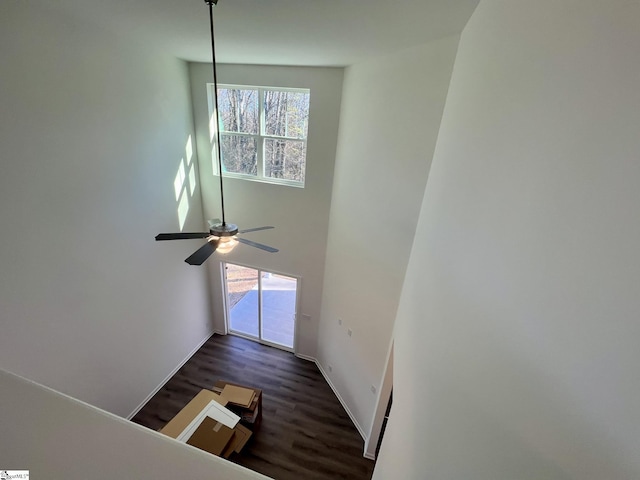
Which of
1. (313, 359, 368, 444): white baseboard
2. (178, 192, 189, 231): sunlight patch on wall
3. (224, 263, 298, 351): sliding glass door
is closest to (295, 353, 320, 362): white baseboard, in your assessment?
(313, 359, 368, 444): white baseboard

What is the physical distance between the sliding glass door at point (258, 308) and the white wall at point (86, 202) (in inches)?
63.6

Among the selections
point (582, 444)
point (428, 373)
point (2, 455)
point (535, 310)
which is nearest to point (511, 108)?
point (535, 310)

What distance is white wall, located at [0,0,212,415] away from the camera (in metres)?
2.46

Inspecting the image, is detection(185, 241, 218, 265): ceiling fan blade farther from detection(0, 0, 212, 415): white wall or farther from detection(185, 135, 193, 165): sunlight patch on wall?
detection(185, 135, 193, 165): sunlight patch on wall

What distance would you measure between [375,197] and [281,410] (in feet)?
12.8

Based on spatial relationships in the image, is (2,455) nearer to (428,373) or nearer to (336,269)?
(428,373)

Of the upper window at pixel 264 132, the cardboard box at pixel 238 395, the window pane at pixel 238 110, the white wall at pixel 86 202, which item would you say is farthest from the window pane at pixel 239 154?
the cardboard box at pixel 238 395

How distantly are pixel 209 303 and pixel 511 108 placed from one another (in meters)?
6.05

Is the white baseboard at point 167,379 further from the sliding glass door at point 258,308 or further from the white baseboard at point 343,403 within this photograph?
the white baseboard at point 343,403

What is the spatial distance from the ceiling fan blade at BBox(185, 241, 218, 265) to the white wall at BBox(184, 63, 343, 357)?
2.54 meters

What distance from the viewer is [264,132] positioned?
4656 mm

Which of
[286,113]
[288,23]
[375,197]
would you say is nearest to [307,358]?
[375,197]

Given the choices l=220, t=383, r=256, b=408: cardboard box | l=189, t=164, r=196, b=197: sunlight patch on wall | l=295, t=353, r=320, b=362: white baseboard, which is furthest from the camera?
l=295, t=353, r=320, b=362: white baseboard

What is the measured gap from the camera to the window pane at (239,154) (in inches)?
188
